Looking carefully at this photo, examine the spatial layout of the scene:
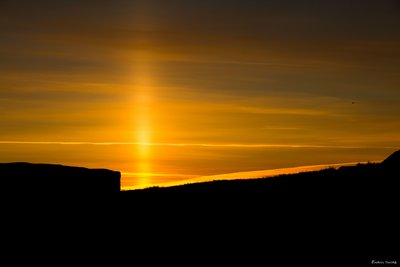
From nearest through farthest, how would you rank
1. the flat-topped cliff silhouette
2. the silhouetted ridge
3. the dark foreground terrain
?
the dark foreground terrain < the flat-topped cliff silhouette < the silhouetted ridge

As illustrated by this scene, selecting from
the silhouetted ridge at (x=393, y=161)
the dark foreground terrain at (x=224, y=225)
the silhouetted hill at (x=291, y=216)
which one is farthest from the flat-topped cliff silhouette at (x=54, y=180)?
the silhouetted ridge at (x=393, y=161)

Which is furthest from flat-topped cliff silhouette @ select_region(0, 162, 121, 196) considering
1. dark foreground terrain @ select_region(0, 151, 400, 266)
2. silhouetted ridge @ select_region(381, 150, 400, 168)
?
silhouetted ridge @ select_region(381, 150, 400, 168)

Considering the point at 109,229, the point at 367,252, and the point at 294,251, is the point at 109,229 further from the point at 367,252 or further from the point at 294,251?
the point at 367,252

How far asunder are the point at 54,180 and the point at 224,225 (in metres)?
5.85

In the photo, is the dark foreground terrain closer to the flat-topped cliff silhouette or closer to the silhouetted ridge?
the flat-topped cliff silhouette

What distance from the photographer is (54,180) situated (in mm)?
24312

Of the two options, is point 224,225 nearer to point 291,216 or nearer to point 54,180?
point 291,216

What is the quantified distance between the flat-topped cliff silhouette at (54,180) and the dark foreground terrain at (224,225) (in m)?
0.12

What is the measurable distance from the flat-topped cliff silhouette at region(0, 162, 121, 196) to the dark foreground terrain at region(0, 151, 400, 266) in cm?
12

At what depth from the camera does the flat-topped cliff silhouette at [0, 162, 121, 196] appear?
23.8m

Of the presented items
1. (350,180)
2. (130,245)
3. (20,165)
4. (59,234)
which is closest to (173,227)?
(130,245)

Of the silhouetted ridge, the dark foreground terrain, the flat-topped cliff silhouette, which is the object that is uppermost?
the silhouetted ridge

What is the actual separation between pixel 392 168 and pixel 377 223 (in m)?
7.57

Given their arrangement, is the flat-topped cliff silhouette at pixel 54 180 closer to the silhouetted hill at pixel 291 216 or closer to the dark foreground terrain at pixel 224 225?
the dark foreground terrain at pixel 224 225
